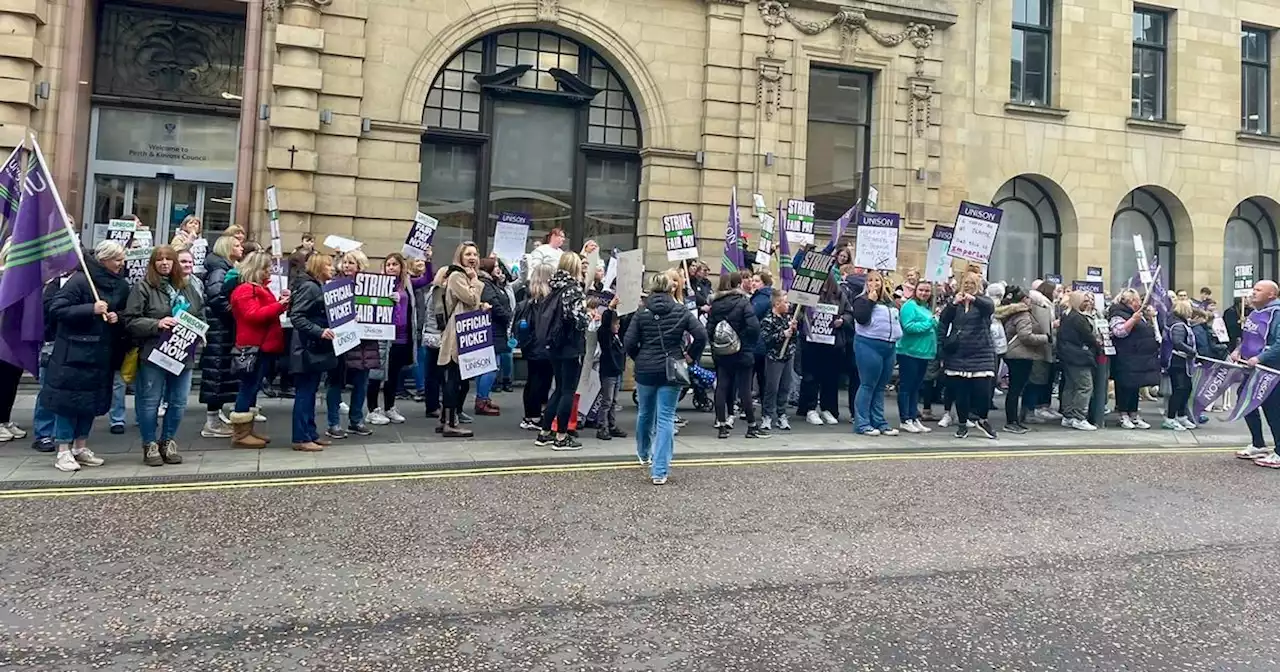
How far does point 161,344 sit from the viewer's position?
7.02 meters

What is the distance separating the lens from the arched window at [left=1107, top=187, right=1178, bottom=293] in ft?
67.0

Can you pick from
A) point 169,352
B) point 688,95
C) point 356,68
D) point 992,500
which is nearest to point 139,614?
point 169,352

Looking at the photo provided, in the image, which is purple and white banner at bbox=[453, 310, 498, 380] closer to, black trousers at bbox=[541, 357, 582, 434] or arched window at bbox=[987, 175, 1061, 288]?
black trousers at bbox=[541, 357, 582, 434]

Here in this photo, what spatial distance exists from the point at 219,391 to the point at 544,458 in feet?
11.3

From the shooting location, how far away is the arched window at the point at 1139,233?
2042 cm

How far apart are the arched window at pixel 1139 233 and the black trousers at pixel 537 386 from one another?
16.5m

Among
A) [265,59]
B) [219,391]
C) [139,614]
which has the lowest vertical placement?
[139,614]

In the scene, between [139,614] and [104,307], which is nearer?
[139,614]

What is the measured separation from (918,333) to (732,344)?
10.0ft

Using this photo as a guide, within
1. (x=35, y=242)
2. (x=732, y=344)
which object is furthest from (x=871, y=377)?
(x=35, y=242)

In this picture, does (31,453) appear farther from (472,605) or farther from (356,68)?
(356,68)

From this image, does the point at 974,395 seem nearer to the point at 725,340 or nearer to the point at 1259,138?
the point at 725,340

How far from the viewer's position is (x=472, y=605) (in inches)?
165

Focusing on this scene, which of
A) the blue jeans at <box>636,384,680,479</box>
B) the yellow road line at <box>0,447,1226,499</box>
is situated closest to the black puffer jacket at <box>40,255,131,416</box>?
the yellow road line at <box>0,447,1226,499</box>
